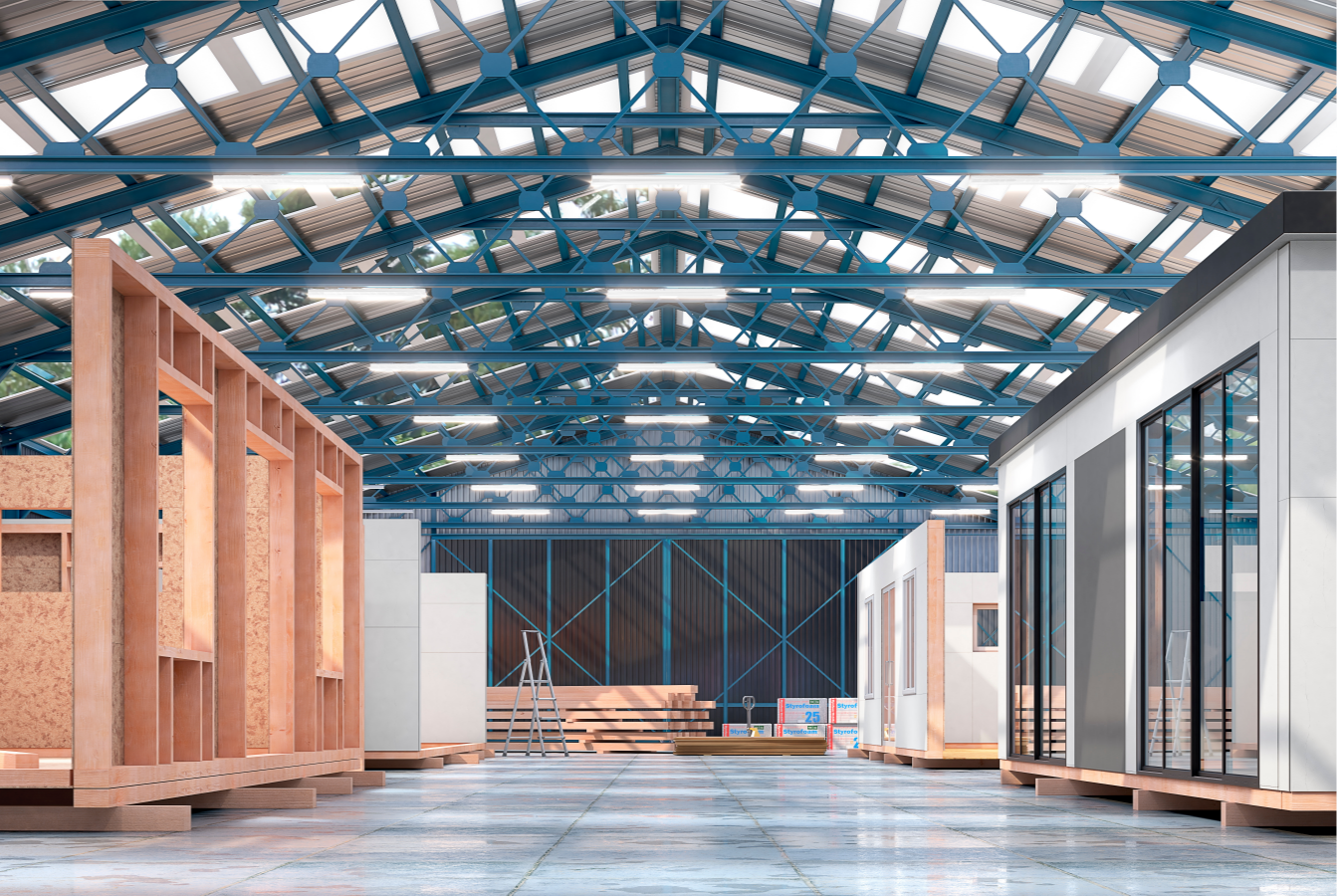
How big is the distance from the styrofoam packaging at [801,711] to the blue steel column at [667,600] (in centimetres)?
406

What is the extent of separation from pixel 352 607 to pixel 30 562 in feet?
11.6

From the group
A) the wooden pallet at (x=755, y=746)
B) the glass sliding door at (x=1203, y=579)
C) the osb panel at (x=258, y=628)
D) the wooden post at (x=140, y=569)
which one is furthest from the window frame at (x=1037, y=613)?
the wooden pallet at (x=755, y=746)

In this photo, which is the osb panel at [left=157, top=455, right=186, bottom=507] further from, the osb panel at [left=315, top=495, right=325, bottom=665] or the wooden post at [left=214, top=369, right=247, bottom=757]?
the wooden post at [left=214, top=369, right=247, bottom=757]

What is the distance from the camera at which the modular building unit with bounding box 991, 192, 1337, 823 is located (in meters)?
8.64

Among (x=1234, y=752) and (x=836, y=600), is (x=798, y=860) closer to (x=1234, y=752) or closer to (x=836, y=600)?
(x=1234, y=752)

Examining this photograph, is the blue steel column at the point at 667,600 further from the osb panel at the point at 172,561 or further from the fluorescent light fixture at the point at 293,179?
the osb panel at the point at 172,561

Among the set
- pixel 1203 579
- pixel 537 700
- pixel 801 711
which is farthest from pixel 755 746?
pixel 1203 579

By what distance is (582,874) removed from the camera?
251 inches

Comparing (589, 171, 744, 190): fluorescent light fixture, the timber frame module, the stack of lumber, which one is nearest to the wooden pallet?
the stack of lumber

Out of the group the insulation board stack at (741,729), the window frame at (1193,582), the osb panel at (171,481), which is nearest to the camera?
the window frame at (1193,582)

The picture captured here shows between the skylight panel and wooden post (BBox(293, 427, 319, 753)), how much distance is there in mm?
13018

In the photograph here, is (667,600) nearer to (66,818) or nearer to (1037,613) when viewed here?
(1037,613)

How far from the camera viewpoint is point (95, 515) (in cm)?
863

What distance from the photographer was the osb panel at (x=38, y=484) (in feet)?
47.9
